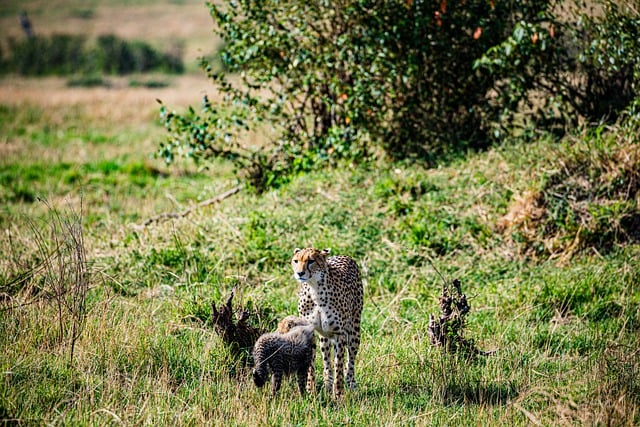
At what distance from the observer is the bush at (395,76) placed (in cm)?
984

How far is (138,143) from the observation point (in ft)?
56.8

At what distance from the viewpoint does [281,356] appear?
16.3ft

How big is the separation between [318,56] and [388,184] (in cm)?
226

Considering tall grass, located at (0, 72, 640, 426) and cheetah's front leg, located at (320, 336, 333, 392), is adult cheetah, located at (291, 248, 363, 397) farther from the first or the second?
tall grass, located at (0, 72, 640, 426)

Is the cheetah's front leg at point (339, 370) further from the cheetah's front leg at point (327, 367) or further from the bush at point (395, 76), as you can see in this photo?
the bush at point (395, 76)

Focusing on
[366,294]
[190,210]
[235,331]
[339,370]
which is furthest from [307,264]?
[190,210]

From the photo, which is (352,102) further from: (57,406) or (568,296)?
(57,406)

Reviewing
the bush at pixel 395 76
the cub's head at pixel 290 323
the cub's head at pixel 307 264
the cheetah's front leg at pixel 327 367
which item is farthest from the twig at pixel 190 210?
the cub's head at pixel 307 264

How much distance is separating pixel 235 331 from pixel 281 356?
31.8 inches

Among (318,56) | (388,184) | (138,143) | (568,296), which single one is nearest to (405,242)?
(388,184)

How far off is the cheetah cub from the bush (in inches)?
215

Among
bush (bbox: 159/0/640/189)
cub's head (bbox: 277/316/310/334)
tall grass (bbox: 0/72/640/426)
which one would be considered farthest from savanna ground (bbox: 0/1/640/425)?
bush (bbox: 159/0/640/189)

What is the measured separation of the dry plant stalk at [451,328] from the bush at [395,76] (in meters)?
4.55

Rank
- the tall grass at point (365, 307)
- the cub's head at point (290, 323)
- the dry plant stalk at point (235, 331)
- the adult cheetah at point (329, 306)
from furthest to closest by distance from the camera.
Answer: the dry plant stalk at point (235, 331) → the cub's head at point (290, 323) → the adult cheetah at point (329, 306) → the tall grass at point (365, 307)
